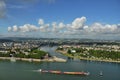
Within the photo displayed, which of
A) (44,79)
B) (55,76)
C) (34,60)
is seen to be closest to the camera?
(44,79)

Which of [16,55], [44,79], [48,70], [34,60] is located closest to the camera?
[44,79]

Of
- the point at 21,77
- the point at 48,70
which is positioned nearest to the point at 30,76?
the point at 21,77

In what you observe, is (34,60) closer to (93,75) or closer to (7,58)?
(7,58)

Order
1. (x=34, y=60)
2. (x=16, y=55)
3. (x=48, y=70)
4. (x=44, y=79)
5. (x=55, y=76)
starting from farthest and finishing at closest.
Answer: (x=16, y=55), (x=34, y=60), (x=48, y=70), (x=55, y=76), (x=44, y=79)

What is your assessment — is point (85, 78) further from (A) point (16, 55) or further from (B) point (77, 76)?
(A) point (16, 55)

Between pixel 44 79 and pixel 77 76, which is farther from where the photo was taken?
pixel 77 76

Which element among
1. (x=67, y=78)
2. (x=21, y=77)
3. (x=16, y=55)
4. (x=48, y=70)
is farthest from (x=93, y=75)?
(x=16, y=55)

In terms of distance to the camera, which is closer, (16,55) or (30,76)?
(30,76)

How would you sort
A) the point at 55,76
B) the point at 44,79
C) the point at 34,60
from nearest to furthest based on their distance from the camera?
1. the point at 44,79
2. the point at 55,76
3. the point at 34,60
